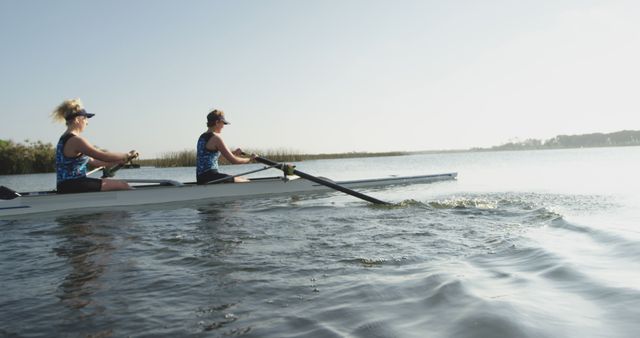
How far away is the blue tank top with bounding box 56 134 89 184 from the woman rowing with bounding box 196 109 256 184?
8.64 feet

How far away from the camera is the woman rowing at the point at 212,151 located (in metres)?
10.0

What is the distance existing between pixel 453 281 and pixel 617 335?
4.12 feet

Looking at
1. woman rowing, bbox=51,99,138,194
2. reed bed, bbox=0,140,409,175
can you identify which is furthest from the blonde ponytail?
reed bed, bbox=0,140,409,175

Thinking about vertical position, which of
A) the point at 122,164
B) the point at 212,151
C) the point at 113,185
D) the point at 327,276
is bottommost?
the point at 327,276

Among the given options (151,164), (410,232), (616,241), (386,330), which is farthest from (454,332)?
(151,164)

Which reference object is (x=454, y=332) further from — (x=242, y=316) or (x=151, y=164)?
(x=151, y=164)

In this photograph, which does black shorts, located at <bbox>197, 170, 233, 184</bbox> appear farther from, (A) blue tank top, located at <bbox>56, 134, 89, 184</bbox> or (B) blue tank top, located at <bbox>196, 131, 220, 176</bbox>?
(A) blue tank top, located at <bbox>56, 134, 89, 184</bbox>

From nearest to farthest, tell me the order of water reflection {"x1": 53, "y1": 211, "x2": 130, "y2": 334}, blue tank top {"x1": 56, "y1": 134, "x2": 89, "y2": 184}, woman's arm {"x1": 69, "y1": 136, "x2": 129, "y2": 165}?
water reflection {"x1": 53, "y1": 211, "x2": 130, "y2": 334} < woman's arm {"x1": 69, "y1": 136, "x2": 129, "y2": 165} < blue tank top {"x1": 56, "y1": 134, "x2": 89, "y2": 184}

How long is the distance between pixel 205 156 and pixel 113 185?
2197 mm

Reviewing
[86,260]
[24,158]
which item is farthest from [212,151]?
[24,158]

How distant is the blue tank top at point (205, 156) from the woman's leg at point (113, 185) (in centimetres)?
179

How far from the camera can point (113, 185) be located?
8.80 metres

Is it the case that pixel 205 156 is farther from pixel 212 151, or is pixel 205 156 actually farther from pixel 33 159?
pixel 33 159

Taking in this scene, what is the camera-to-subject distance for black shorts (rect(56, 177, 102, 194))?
26.9 feet
